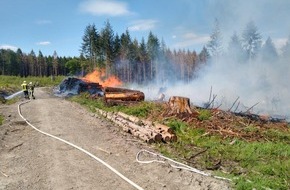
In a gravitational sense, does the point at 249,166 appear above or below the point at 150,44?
below

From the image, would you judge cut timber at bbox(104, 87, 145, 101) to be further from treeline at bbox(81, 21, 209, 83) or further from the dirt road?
treeline at bbox(81, 21, 209, 83)

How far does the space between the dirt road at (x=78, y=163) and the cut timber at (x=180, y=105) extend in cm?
284

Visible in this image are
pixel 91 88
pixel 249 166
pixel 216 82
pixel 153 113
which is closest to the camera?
pixel 249 166

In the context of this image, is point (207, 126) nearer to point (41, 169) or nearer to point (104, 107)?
point (41, 169)

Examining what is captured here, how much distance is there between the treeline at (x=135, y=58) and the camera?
63.9 m

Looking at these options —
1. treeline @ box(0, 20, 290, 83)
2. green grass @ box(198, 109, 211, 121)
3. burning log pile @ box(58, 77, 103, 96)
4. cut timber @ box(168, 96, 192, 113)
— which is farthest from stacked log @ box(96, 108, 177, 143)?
treeline @ box(0, 20, 290, 83)

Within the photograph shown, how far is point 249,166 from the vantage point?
8625 mm

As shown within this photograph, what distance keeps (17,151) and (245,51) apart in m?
59.1

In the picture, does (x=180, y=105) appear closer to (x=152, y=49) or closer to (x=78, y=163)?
(x=78, y=163)

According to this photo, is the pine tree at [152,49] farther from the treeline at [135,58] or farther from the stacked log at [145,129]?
the stacked log at [145,129]

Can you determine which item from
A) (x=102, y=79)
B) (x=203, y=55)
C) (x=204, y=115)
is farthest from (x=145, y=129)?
(x=203, y=55)

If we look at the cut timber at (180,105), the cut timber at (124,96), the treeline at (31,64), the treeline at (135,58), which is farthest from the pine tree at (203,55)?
the cut timber at (180,105)

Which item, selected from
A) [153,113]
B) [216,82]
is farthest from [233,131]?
[216,82]

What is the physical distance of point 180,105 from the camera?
1496 cm
